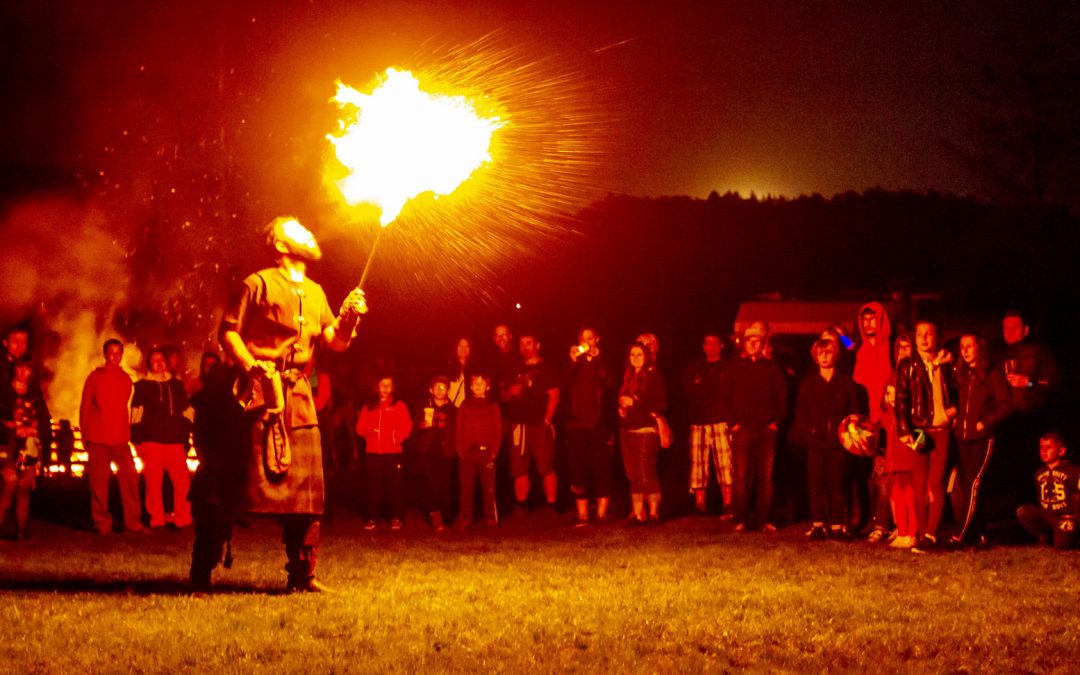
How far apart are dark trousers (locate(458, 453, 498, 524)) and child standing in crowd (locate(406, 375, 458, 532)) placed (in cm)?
31

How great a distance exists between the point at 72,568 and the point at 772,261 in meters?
24.9

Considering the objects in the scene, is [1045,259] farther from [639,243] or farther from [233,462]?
[233,462]

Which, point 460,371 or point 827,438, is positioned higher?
point 460,371

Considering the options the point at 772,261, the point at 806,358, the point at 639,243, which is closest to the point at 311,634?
the point at 806,358

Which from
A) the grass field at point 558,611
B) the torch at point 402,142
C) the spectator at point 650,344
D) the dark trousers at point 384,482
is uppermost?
the torch at point 402,142

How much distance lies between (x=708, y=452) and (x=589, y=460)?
4.46 feet

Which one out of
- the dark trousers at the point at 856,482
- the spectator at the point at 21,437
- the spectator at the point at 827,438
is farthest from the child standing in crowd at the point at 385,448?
the dark trousers at the point at 856,482

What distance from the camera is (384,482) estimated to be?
13.7 metres

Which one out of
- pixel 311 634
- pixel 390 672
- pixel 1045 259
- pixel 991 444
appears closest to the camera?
pixel 390 672

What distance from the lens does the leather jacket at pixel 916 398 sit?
11.2 meters

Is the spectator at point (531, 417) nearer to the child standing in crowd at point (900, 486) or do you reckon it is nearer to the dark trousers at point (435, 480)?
the dark trousers at point (435, 480)

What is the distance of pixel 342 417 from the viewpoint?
1700cm

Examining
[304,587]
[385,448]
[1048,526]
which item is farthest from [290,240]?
[1048,526]

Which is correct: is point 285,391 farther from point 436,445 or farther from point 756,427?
point 436,445
